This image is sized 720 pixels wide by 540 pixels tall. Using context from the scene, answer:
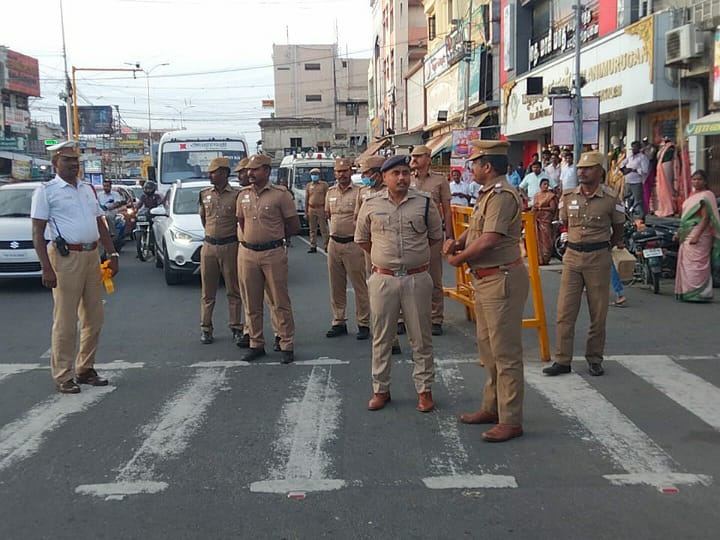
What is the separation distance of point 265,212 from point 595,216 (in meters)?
3.14

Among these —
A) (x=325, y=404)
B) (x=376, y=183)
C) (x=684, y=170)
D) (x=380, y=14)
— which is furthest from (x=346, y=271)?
(x=380, y=14)

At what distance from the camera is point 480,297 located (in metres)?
5.35

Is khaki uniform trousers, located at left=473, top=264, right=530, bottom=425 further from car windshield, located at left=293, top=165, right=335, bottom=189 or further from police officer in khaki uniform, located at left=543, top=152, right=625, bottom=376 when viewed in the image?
car windshield, located at left=293, top=165, right=335, bottom=189

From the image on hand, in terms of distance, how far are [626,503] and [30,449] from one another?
3.81 meters

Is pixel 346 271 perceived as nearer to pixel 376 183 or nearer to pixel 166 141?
pixel 376 183

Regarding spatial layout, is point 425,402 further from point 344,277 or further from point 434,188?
point 434,188

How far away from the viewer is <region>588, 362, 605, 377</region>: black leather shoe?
6906 millimetres

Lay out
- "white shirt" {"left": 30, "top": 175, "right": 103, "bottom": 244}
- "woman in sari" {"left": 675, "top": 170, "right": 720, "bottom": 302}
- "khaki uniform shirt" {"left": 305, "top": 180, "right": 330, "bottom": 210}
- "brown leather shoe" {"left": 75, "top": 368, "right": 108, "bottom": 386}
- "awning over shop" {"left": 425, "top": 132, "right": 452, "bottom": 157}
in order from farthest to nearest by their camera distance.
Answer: "awning over shop" {"left": 425, "top": 132, "right": 452, "bottom": 157}
"khaki uniform shirt" {"left": 305, "top": 180, "right": 330, "bottom": 210}
"woman in sari" {"left": 675, "top": 170, "right": 720, "bottom": 302}
"brown leather shoe" {"left": 75, "top": 368, "right": 108, "bottom": 386}
"white shirt" {"left": 30, "top": 175, "right": 103, "bottom": 244}

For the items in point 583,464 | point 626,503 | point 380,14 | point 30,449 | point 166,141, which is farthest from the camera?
point 380,14

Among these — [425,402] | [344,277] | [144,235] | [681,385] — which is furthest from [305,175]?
[425,402]

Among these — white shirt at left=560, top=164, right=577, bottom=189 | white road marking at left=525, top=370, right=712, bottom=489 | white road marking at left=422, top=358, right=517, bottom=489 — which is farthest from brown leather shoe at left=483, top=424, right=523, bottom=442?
white shirt at left=560, top=164, right=577, bottom=189

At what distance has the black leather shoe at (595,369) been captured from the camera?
691 cm

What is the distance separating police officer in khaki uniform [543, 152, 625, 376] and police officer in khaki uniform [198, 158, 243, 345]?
3.43m

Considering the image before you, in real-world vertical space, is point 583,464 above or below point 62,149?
below
